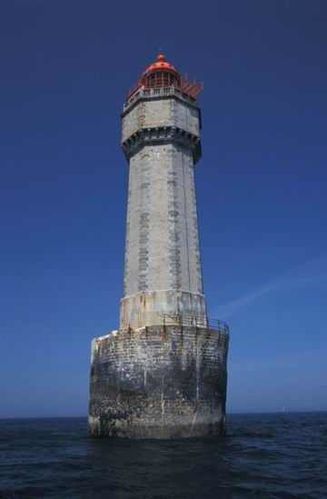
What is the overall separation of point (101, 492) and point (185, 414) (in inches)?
491

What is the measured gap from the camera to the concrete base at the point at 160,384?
2702cm

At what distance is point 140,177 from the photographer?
3450 cm

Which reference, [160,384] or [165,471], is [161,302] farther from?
[165,471]

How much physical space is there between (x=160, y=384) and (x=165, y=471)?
366 inches

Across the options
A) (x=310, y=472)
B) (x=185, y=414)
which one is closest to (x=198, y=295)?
(x=185, y=414)

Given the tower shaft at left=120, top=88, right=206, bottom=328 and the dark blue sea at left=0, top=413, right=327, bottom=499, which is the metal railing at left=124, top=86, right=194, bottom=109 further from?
the dark blue sea at left=0, top=413, right=327, bottom=499

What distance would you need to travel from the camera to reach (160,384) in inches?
1073

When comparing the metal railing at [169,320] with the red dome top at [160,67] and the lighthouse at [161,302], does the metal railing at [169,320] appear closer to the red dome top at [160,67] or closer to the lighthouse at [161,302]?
the lighthouse at [161,302]

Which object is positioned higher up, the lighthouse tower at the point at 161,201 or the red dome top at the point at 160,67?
the red dome top at the point at 160,67

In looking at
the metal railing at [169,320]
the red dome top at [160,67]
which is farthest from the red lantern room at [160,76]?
the metal railing at [169,320]

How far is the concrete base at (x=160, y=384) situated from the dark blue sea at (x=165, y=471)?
134cm

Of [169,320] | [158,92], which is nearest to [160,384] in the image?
[169,320]

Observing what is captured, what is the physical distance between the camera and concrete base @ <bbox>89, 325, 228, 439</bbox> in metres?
27.0

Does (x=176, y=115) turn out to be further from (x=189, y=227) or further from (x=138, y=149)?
(x=189, y=227)
